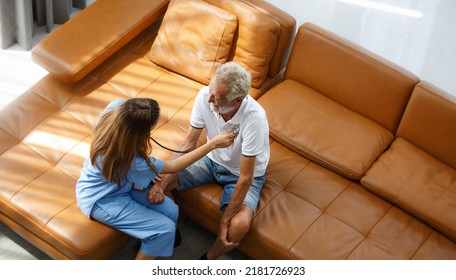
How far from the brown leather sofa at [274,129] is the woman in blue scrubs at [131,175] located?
13 centimetres

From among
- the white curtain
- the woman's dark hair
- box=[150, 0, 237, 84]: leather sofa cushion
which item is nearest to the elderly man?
the woman's dark hair

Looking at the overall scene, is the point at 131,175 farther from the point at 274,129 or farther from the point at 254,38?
the point at 254,38

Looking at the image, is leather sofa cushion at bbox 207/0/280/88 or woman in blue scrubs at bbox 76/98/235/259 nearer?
woman in blue scrubs at bbox 76/98/235/259

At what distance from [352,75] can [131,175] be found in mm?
1471

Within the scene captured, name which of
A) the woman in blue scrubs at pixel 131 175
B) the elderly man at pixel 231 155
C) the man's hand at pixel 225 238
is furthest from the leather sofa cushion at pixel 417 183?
the woman in blue scrubs at pixel 131 175

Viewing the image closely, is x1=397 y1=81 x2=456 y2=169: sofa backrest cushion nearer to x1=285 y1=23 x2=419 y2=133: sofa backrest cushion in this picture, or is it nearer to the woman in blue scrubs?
x1=285 y1=23 x2=419 y2=133: sofa backrest cushion

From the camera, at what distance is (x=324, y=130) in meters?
3.94

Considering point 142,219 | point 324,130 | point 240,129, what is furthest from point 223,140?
point 324,130

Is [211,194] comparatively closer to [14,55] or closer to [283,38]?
[283,38]

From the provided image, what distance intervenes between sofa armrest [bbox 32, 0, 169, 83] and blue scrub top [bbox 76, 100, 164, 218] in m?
0.72

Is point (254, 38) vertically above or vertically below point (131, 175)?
above

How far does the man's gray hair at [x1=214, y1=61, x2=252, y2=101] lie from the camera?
128 inches

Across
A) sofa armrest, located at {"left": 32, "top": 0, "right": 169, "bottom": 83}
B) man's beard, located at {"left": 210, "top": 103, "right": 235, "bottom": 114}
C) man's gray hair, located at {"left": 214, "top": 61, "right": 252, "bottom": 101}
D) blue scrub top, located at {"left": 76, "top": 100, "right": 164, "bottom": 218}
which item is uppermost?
man's gray hair, located at {"left": 214, "top": 61, "right": 252, "bottom": 101}

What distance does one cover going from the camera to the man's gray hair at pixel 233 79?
3.25 meters
